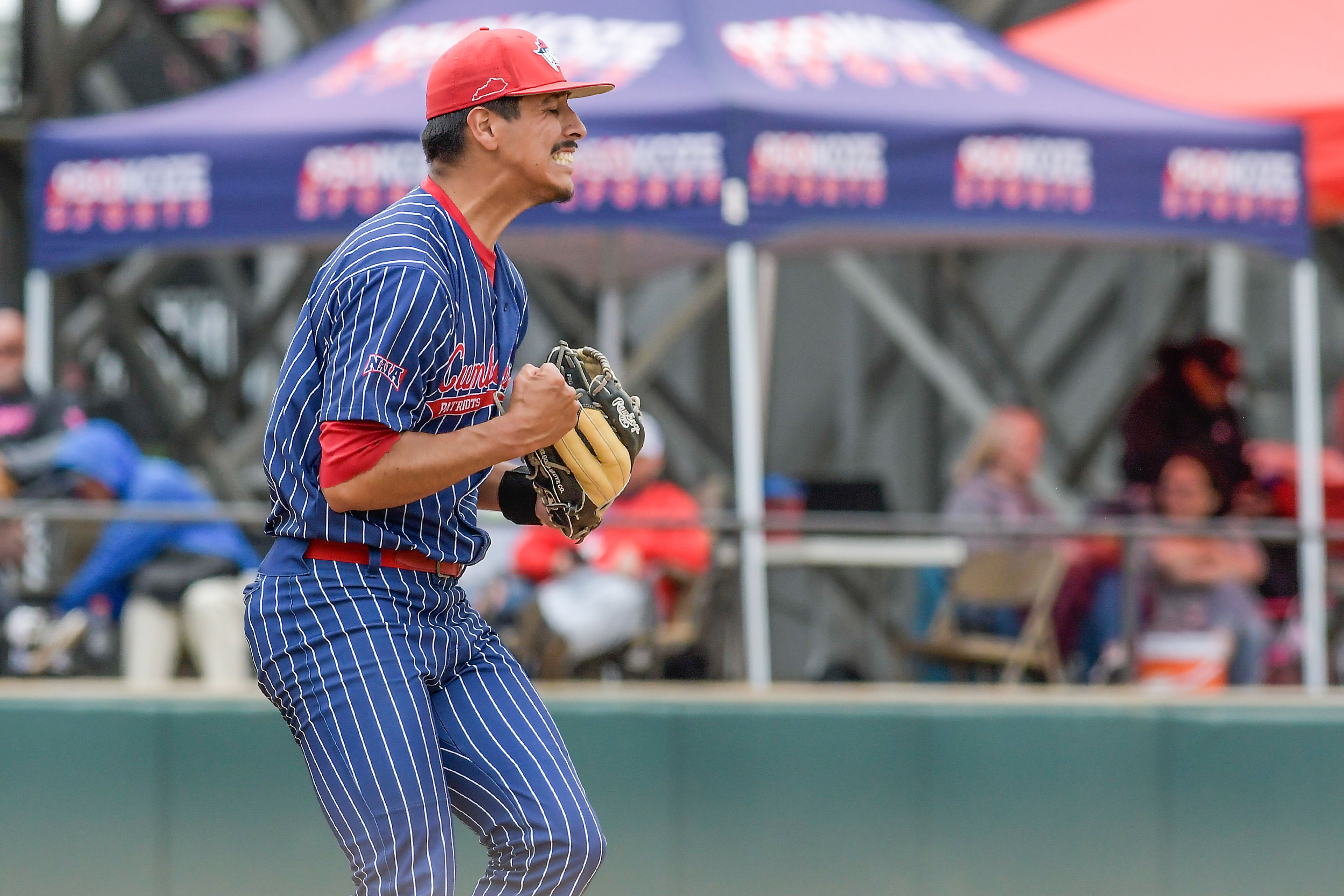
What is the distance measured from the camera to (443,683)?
3.10m

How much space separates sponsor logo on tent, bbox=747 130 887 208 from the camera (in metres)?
5.98

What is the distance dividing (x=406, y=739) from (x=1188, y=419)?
15.6 feet

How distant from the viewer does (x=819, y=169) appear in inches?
239

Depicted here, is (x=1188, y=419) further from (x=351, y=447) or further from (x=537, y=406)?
Result: (x=351, y=447)

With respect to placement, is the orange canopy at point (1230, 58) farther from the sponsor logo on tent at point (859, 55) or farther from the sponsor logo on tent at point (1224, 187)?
the sponsor logo on tent at point (859, 55)

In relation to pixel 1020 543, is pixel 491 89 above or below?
above

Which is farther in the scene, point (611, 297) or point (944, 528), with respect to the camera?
point (611, 297)

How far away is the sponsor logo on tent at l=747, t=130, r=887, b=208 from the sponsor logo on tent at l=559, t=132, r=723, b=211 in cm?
15

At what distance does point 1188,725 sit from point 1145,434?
214cm

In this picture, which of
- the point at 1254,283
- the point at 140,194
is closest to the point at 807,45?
the point at 140,194

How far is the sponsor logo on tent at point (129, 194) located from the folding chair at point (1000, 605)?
9.64 ft

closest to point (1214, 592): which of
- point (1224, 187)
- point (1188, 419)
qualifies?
point (1188, 419)

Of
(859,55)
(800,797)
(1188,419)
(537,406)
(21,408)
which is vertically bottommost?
(800,797)

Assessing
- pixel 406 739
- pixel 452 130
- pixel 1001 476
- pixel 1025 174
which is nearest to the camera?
pixel 406 739
